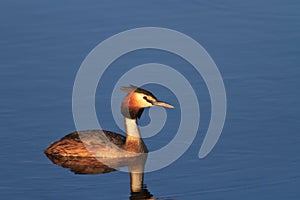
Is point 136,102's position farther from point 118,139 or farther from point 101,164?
point 101,164

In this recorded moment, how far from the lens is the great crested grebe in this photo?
1536 cm

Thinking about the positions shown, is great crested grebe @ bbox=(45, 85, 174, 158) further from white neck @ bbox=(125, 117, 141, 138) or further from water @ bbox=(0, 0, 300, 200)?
water @ bbox=(0, 0, 300, 200)

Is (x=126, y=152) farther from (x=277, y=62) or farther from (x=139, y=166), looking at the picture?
(x=277, y=62)

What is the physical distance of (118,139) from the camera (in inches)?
613

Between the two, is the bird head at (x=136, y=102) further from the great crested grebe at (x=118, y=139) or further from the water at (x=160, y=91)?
the water at (x=160, y=91)

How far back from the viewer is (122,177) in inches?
571

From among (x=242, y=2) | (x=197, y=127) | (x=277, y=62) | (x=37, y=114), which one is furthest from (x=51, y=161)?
(x=242, y=2)

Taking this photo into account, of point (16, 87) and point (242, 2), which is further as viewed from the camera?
point (242, 2)

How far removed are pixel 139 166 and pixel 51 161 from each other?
123 cm

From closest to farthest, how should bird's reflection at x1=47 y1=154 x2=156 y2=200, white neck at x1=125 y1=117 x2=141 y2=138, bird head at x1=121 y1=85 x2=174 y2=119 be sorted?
bird's reflection at x1=47 y1=154 x2=156 y2=200 < bird head at x1=121 y1=85 x2=174 y2=119 < white neck at x1=125 y1=117 x2=141 y2=138

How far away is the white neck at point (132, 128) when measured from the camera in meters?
15.6

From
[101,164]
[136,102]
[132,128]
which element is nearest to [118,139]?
[132,128]

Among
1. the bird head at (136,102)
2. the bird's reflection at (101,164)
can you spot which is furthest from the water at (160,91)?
the bird head at (136,102)

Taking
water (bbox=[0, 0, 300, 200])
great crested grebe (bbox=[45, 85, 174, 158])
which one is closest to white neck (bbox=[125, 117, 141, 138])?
great crested grebe (bbox=[45, 85, 174, 158])
